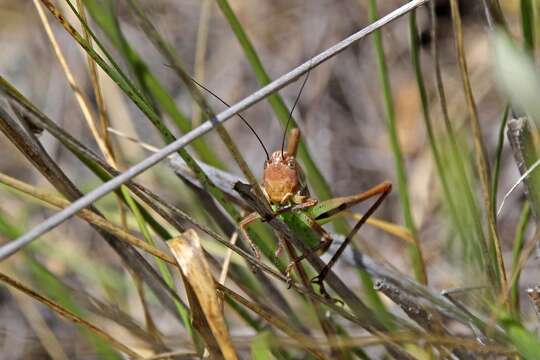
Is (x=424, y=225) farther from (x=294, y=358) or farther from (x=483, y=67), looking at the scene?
(x=294, y=358)

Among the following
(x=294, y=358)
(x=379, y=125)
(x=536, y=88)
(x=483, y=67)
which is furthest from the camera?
(x=379, y=125)

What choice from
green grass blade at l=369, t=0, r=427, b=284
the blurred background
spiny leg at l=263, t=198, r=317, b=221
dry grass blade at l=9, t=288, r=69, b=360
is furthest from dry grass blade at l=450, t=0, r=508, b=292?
the blurred background

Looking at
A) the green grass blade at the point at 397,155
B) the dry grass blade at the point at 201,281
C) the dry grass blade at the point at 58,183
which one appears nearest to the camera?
the dry grass blade at the point at 201,281

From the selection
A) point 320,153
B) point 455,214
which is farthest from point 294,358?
point 320,153

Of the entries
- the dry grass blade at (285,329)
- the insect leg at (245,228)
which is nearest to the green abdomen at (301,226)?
the insect leg at (245,228)

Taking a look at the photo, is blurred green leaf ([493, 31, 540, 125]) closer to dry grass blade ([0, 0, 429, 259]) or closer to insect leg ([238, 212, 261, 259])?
dry grass blade ([0, 0, 429, 259])

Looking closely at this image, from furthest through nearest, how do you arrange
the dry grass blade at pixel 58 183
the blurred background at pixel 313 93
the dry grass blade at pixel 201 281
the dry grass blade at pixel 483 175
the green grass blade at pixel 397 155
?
the blurred background at pixel 313 93 → the green grass blade at pixel 397 155 → the dry grass blade at pixel 483 175 → the dry grass blade at pixel 58 183 → the dry grass blade at pixel 201 281

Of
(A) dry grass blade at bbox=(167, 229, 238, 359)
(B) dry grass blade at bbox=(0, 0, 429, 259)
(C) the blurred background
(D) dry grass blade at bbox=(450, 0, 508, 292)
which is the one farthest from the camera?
(C) the blurred background

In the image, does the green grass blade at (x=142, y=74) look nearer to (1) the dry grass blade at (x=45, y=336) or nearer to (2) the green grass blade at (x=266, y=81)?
(2) the green grass blade at (x=266, y=81)

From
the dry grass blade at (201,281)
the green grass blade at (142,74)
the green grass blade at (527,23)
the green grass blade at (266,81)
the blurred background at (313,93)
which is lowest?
the dry grass blade at (201,281)
